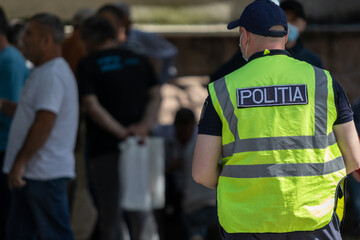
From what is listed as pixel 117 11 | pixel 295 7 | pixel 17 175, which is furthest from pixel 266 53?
pixel 117 11

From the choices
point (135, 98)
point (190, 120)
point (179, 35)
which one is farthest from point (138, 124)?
point (179, 35)

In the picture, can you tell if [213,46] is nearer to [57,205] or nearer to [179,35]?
[179,35]

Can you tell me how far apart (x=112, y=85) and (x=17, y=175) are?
1344 millimetres

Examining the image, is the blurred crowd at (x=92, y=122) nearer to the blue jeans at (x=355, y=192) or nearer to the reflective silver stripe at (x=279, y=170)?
the blue jeans at (x=355, y=192)

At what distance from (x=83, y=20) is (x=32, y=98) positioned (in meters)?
1.70

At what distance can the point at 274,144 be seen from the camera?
354 cm

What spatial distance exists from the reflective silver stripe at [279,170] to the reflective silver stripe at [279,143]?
0.24 feet

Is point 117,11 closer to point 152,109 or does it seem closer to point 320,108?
point 152,109

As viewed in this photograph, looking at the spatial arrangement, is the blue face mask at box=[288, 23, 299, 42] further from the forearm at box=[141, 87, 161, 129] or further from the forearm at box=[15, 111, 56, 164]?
the forearm at box=[15, 111, 56, 164]

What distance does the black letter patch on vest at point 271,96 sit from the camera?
3529 millimetres

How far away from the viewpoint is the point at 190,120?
24.0 feet

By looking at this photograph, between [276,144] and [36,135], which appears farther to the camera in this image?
[36,135]

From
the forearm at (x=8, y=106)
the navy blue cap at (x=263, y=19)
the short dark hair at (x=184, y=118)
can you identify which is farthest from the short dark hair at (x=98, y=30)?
the navy blue cap at (x=263, y=19)

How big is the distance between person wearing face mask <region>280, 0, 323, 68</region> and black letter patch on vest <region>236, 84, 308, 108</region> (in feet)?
6.01
